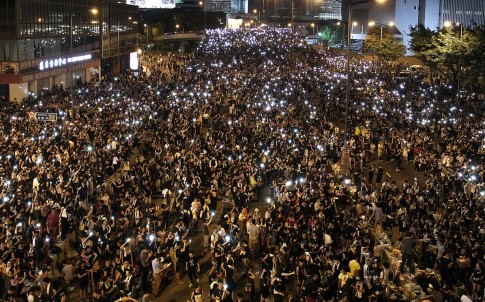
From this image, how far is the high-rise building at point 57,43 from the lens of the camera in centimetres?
4156

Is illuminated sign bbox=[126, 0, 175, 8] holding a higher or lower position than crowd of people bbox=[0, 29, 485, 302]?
higher

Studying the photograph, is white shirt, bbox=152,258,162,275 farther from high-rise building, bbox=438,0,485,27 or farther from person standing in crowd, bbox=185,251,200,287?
high-rise building, bbox=438,0,485,27

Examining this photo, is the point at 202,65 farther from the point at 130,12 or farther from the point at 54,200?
the point at 54,200

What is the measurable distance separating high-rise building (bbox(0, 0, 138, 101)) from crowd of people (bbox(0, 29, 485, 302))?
456 cm

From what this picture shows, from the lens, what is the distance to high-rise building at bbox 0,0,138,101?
41562 millimetres

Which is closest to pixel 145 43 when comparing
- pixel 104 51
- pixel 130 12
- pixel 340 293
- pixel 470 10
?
pixel 130 12

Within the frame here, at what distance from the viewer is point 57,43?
48.8 meters

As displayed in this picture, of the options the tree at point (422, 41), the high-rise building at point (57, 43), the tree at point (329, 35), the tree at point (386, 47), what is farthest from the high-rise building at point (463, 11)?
the high-rise building at point (57, 43)

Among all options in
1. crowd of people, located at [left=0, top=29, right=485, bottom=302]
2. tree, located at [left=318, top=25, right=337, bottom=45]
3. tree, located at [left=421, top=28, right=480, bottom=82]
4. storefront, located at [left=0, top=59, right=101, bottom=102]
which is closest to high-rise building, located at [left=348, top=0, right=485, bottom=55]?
tree, located at [left=318, top=25, right=337, bottom=45]

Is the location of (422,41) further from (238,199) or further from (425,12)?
(425,12)

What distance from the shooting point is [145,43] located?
333ft

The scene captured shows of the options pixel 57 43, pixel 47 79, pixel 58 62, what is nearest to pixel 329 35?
pixel 57 43

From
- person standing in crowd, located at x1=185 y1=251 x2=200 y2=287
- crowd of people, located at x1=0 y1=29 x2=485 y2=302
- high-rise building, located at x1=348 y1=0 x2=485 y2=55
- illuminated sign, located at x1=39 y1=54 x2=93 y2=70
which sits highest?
high-rise building, located at x1=348 y1=0 x2=485 y2=55

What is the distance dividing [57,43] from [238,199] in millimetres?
33801
